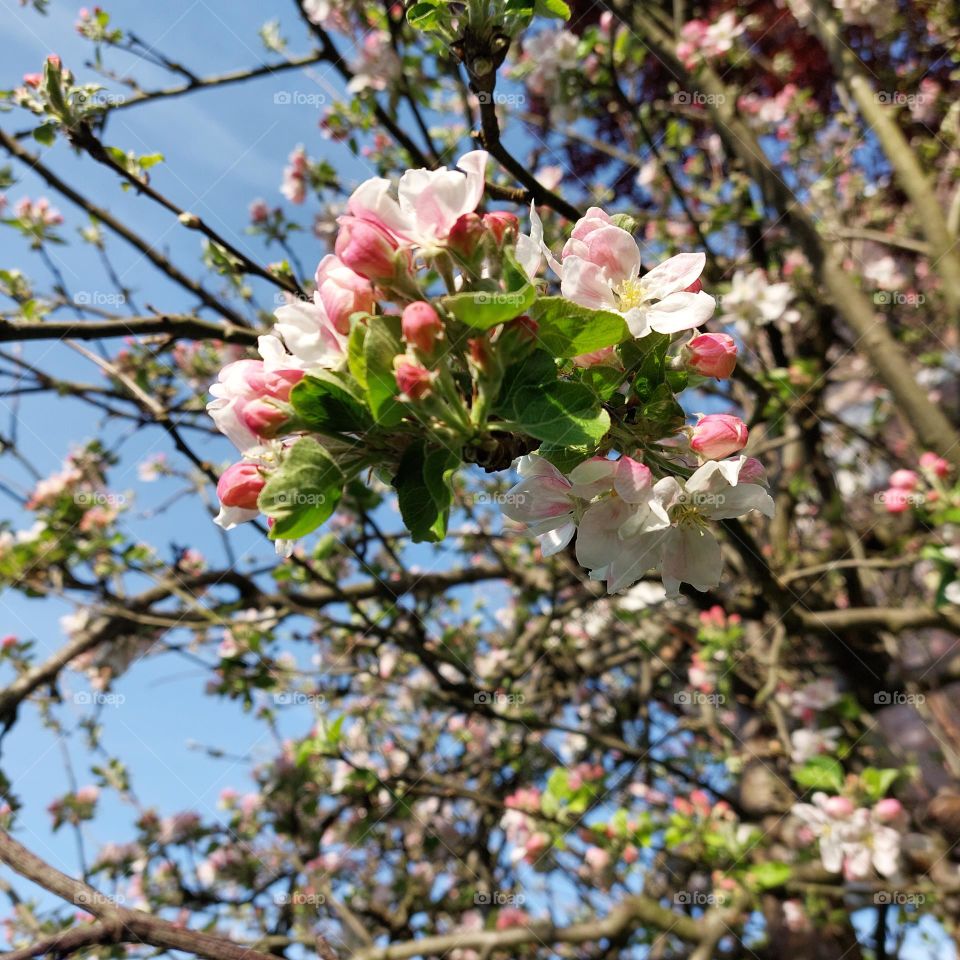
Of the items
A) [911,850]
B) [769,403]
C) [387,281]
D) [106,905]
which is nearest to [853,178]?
[769,403]

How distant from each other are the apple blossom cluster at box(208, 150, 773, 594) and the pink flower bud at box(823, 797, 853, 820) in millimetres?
1955

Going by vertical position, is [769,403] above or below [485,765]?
above

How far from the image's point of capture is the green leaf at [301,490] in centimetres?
59

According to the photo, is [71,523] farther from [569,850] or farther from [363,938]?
[569,850]

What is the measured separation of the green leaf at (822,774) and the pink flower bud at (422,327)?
7.76 feet

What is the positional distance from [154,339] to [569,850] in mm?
2771

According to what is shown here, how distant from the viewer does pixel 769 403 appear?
2.06m

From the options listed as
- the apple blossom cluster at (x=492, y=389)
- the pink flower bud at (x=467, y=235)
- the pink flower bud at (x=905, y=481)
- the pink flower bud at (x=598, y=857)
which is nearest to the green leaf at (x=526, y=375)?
the apple blossom cluster at (x=492, y=389)

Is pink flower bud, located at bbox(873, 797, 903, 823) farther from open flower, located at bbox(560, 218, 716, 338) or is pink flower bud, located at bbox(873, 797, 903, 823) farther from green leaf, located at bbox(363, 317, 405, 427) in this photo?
green leaf, located at bbox(363, 317, 405, 427)

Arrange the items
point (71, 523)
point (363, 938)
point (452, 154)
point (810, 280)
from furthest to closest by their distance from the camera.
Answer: point (810, 280) < point (452, 154) < point (71, 523) < point (363, 938)

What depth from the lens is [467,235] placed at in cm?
64

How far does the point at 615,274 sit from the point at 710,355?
144mm

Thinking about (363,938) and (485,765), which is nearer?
(363,938)

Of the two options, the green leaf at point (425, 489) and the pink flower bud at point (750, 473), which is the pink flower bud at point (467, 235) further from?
the pink flower bud at point (750, 473)
